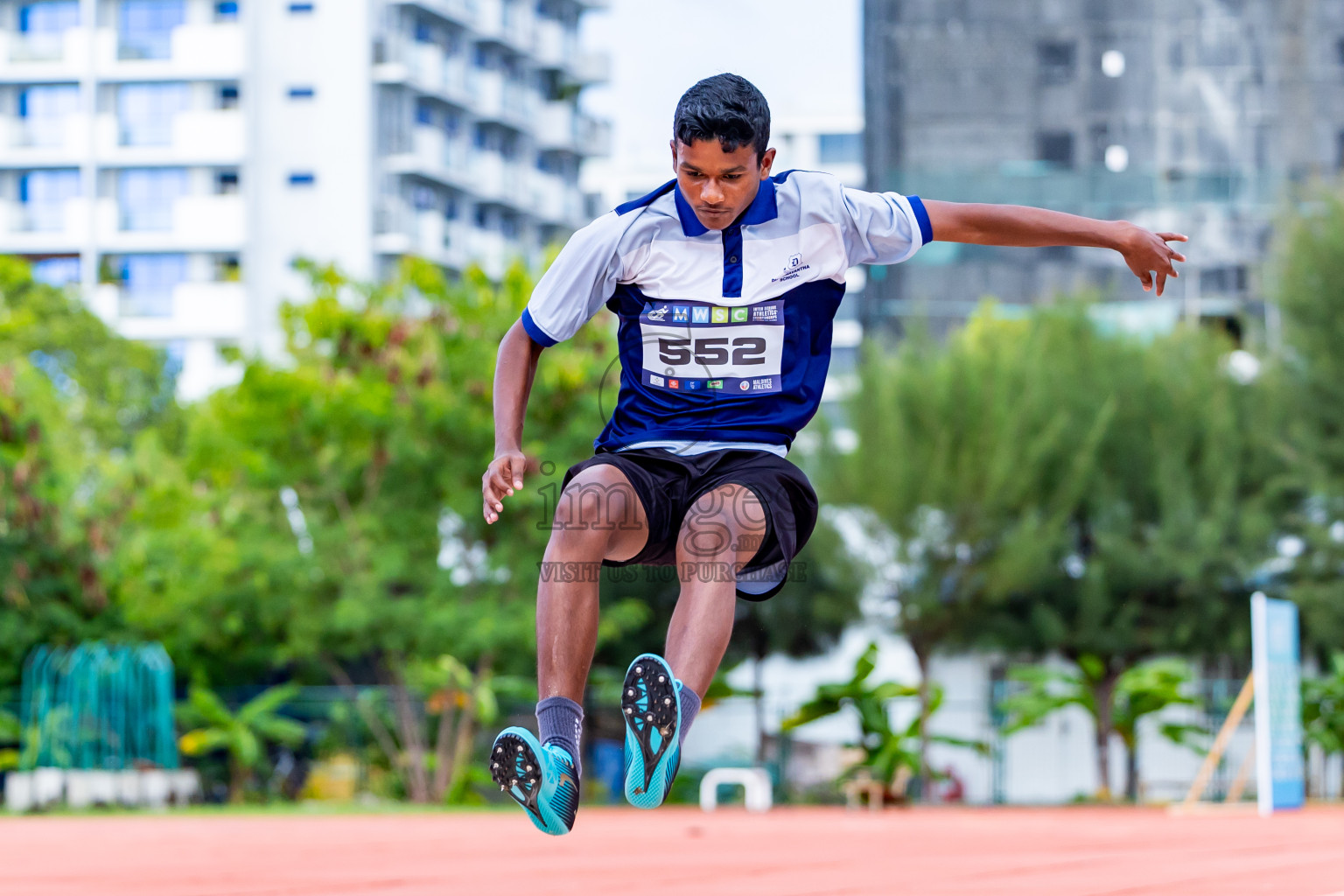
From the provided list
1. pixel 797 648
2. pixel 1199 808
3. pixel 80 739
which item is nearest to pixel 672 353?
pixel 1199 808

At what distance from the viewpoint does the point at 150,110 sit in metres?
51.3

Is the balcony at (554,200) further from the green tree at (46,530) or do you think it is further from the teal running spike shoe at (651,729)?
the teal running spike shoe at (651,729)

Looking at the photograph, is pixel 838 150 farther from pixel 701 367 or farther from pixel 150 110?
pixel 701 367

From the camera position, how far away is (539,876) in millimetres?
6234

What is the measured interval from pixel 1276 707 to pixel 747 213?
36.3ft

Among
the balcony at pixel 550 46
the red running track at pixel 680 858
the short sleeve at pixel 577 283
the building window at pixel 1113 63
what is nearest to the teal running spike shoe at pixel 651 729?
the short sleeve at pixel 577 283

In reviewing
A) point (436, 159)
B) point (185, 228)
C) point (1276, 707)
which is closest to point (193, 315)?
point (185, 228)

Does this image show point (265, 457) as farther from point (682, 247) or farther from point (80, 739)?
point (682, 247)

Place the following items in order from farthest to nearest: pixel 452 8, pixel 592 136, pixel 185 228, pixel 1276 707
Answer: pixel 592 136 < pixel 452 8 < pixel 185 228 < pixel 1276 707

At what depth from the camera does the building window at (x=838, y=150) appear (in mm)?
75250

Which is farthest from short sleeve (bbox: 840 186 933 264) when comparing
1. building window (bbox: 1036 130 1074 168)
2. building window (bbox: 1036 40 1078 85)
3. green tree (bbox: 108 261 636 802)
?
building window (bbox: 1036 40 1078 85)

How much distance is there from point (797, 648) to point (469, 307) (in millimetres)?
7505

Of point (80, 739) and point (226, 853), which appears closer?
point (226, 853)

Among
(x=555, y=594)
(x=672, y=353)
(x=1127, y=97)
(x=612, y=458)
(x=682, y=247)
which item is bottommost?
(x=555, y=594)
